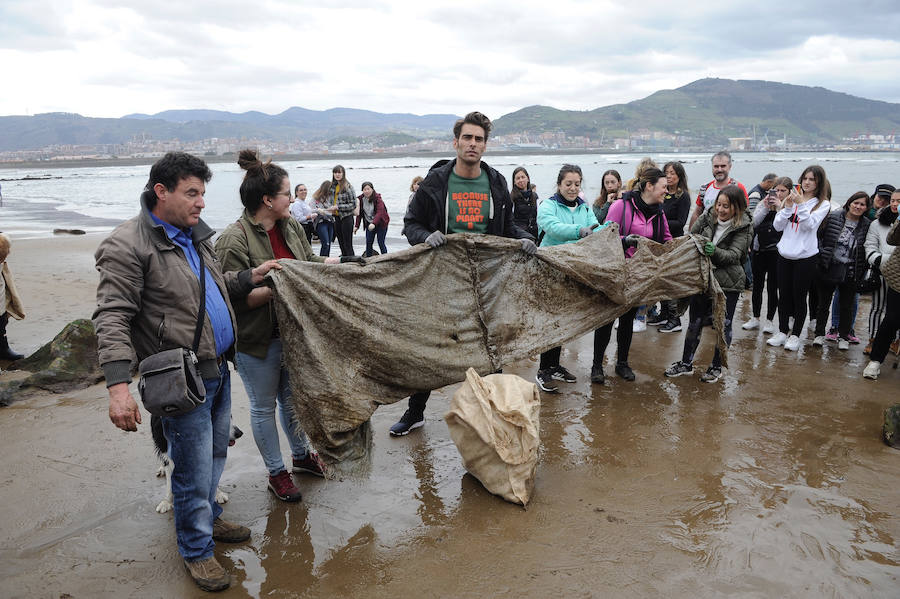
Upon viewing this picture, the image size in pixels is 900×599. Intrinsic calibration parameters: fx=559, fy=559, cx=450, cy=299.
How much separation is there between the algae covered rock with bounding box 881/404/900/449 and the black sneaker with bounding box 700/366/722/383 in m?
1.47

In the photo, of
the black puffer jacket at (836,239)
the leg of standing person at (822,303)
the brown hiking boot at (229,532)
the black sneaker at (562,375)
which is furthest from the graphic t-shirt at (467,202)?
the leg of standing person at (822,303)

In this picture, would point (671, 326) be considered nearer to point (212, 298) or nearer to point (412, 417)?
point (412, 417)

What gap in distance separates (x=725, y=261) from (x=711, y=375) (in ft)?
3.78

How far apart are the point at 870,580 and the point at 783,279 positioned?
453 cm

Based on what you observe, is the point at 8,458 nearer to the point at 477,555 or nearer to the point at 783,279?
the point at 477,555

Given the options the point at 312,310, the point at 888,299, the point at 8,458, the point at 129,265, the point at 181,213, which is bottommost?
the point at 8,458

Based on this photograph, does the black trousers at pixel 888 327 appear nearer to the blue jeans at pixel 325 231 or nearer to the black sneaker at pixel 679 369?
the black sneaker at pixel 679 369

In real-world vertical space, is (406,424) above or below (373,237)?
below

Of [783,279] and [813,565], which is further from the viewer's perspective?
[783,279]

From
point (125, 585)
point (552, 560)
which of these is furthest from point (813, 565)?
point (125, 585)

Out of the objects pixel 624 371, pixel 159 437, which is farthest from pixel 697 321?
pixel 159 437

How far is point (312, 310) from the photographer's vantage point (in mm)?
3416

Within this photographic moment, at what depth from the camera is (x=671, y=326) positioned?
7.51 meters

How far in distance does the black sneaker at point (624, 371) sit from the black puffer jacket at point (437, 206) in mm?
2267
